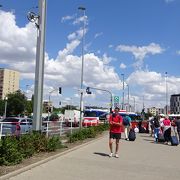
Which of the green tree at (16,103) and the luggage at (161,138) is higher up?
the green tree at (16,103)

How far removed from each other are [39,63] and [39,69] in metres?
0.26

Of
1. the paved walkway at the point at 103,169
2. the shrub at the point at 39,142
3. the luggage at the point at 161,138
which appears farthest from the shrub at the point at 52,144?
the luggage at the point at 161,138

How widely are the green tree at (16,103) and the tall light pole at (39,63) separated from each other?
287 ft

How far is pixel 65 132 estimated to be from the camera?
2762cm

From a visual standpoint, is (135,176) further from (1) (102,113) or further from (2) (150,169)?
(1) (102,113)

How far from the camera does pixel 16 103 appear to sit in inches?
4119

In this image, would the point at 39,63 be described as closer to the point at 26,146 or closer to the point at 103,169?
the point at 26,146

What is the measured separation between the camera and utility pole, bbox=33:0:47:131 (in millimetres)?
17172

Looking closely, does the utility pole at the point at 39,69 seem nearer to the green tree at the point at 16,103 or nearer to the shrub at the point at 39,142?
the shrub at the point at 39,142

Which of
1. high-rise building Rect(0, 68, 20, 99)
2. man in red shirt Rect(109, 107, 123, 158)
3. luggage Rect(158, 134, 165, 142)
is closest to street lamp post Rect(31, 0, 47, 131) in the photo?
man in red shirt Rect(109, 107, 123, 158)

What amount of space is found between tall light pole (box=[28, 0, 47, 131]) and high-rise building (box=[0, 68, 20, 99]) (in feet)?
396

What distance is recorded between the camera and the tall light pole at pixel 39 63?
17172mm

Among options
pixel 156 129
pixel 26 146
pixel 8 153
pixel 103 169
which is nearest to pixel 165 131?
pixel 156 129

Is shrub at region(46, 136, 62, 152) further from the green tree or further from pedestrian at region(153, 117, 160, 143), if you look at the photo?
the green tree
